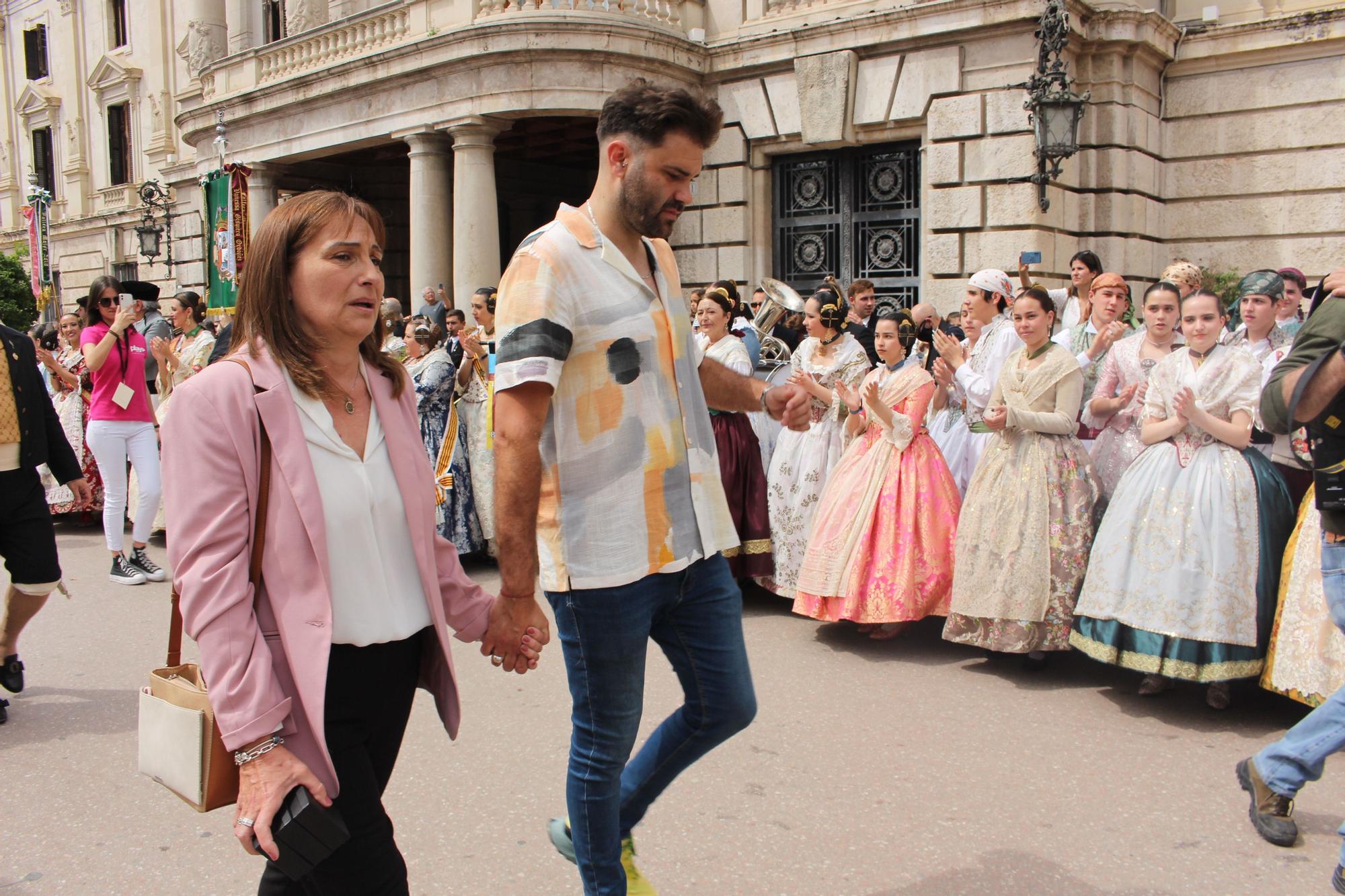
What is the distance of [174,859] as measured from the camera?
338cm

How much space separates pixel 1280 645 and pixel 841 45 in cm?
1102

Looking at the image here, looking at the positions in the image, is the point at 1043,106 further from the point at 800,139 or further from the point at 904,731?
the point at 904,731

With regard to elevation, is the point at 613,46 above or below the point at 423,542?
above

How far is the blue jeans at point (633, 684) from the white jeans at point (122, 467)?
6037mm

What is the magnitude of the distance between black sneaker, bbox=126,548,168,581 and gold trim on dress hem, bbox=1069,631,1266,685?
631 centimetres

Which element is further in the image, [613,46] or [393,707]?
[613,46]

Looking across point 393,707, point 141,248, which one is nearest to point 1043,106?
point 393,707

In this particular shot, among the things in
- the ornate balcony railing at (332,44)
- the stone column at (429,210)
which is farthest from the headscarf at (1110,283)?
the ornate balcony railing at (332,44)

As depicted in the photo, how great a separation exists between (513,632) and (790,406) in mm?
890

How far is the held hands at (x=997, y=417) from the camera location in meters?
5.20

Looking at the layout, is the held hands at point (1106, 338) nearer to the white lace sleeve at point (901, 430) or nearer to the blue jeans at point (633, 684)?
the white lace sleeve at point (901, 430)

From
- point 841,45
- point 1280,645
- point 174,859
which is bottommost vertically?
point 174,859

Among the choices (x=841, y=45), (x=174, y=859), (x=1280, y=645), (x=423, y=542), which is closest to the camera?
(x=423, y=542)

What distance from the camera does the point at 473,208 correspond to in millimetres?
15219
